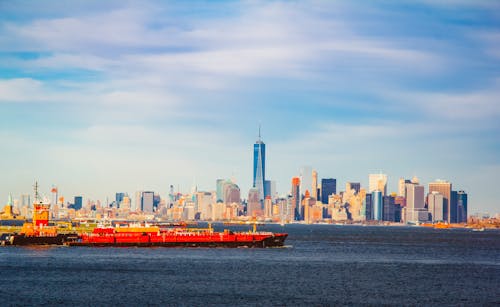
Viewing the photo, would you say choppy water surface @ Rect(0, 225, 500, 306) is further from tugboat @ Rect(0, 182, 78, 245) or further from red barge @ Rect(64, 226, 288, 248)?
red barge @ Rect(64, 226, 288, 248)

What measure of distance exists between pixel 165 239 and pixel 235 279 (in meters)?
67.6

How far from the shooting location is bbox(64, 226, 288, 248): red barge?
170 m

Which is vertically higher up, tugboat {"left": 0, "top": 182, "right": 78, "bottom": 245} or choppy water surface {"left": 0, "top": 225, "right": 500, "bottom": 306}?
tugboat {"left": 0, "top": 182, "right": 78, "bottom": 245}

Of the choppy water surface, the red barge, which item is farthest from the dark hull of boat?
the choppy water surface

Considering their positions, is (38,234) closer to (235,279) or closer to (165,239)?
(165,239)

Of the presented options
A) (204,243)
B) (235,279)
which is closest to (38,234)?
(204,243)

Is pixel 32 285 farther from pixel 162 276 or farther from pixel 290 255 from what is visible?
pixel 290 255

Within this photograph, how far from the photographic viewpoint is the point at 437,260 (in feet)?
503

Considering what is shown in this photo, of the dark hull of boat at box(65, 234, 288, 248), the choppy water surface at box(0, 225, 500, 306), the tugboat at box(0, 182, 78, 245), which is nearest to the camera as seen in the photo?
the choppy water surface at box(0, 225, 500, 306)

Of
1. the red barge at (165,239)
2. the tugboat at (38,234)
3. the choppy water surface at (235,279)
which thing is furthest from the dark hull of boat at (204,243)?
the choppy water surface at (235,279)

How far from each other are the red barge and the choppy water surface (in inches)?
495

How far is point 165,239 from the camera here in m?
171

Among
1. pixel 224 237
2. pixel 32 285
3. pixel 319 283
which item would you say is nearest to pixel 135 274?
pixel 32 285

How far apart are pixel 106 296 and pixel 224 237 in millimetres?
88019
